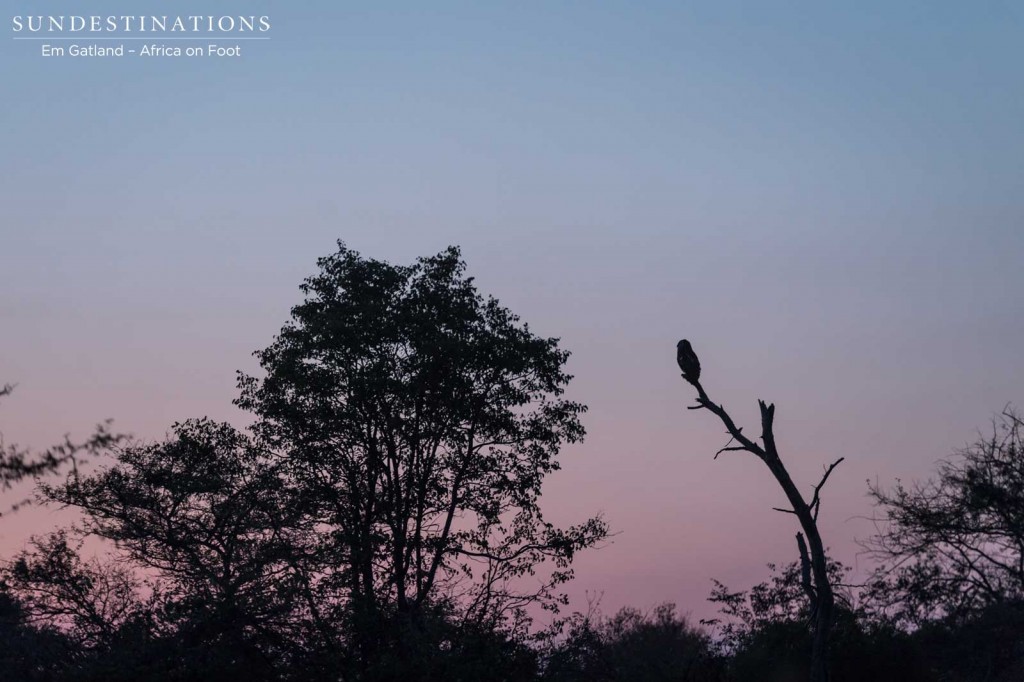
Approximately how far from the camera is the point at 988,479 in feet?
97.9

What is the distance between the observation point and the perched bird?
55.5 ft

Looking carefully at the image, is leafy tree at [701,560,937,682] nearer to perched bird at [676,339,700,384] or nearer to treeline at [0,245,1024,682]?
treeline at [0,245,1024,682]

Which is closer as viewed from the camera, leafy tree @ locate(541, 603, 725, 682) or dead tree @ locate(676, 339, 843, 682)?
dead tree @ locate(676, 339, 843, 682)

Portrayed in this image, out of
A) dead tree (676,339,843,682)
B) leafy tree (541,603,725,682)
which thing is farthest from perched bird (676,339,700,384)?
leafy tree (541,603,725,682)

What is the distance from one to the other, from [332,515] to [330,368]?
3.99 metres

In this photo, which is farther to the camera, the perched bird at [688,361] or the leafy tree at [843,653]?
the leafy tree at [843,653]

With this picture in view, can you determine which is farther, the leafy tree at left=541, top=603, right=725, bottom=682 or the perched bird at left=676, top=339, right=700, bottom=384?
the leafy tree at left=541, top=603, right=725, bottom=682

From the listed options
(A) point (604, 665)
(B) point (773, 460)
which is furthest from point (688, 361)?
(A) point (604, 665)

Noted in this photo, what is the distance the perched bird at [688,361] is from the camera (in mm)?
16906

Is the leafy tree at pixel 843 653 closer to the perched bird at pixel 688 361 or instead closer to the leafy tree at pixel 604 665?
the leafy tree at pixel 604 665

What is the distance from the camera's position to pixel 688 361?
16953 millimetres

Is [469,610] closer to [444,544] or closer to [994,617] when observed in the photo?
[444,544]

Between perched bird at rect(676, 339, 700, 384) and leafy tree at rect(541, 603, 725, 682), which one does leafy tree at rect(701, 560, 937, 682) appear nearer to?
leafy tree at rect(541, 603, 725, 682)

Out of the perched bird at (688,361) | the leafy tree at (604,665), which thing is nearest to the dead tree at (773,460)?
the perched bird at (688,361)
